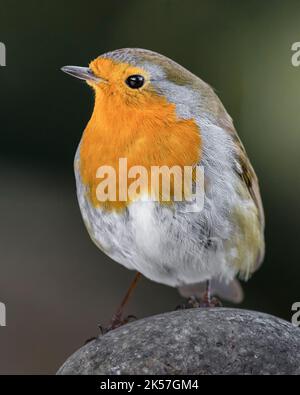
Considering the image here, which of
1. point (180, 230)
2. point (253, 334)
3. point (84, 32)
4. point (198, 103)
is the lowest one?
point (253, 334)

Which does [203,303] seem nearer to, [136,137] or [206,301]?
[206,301]

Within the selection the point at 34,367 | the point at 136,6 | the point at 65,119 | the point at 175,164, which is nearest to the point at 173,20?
the point at 136,6

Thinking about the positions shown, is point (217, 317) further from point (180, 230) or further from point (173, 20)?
point (173, 20)

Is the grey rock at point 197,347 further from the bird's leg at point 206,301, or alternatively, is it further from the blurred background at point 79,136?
the blurred background at point 79,136

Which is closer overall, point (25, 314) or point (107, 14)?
point (107, 14)

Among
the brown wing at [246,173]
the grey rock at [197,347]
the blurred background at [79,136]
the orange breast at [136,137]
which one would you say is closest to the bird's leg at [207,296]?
the brown wing at [246,173]

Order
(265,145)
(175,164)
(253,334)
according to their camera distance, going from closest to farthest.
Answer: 1. (253,334)
2. (175,164)
3. (265,145)

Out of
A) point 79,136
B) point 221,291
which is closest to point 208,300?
point 221,291

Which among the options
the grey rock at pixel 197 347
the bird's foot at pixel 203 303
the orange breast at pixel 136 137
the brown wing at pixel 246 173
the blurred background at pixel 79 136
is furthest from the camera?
the blurred background at pixel 79 136
